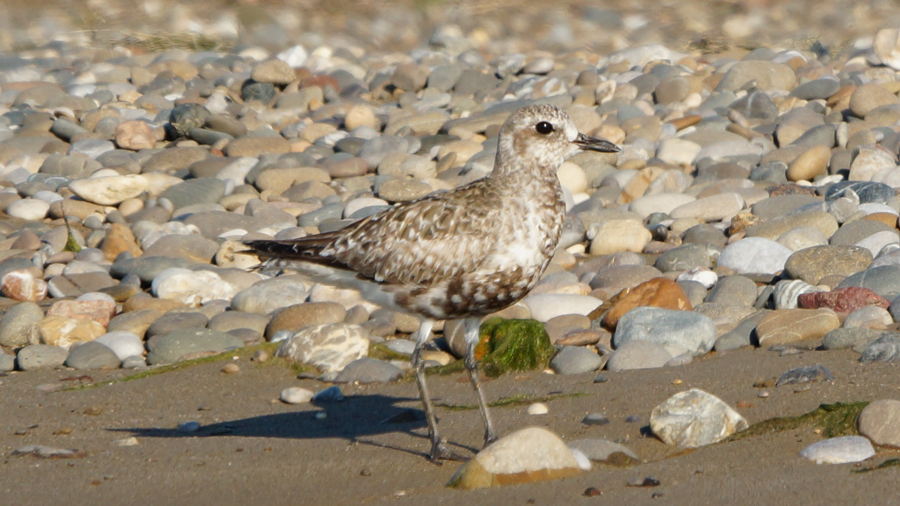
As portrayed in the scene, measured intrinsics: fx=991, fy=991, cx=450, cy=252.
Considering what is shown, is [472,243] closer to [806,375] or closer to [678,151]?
[806,375]

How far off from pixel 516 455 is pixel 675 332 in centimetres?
318

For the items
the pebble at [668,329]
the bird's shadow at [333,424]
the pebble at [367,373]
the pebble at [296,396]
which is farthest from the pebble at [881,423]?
the pebble at [296,396]

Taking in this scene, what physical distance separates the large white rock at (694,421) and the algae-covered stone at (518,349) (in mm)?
1982

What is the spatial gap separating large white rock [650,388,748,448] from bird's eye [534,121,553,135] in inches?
65.0

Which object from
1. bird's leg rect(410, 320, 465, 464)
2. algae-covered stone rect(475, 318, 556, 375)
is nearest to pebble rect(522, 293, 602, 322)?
algae-covered stone rect(475, 318, 556, 375)

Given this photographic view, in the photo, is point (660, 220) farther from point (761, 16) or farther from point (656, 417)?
point (761, 16)

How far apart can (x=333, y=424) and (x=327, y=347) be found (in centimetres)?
113

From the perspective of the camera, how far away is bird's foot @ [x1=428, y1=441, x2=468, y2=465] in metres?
5.47

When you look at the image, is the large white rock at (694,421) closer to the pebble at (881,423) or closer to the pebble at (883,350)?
the pebble at (881,423)

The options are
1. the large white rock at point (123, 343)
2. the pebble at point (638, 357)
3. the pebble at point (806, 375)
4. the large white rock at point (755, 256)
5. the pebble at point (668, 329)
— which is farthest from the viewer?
the large white rock at point (755, 256)

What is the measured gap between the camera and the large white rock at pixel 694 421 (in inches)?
204

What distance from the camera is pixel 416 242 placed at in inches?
221

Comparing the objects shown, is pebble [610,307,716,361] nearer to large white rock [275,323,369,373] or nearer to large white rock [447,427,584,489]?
large white rock [275,323,369,373]

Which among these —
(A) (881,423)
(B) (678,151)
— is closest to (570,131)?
(A) (881,423)
